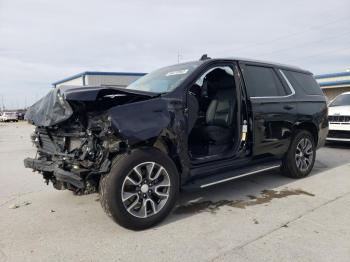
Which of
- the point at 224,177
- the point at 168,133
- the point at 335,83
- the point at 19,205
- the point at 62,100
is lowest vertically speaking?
the point at 19,205

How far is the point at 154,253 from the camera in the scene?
304cm

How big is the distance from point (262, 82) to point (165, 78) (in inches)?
61.0

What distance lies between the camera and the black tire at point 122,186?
10.8 ft

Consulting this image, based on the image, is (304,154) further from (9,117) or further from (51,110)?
(9,117)

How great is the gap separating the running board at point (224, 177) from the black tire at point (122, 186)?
0.40m

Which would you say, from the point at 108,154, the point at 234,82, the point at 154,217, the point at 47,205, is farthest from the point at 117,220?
the point at 234,82

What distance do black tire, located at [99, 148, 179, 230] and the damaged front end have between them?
0.35ft

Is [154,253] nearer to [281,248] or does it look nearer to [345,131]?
[281,248]

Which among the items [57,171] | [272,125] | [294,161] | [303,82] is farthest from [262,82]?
[57,171]

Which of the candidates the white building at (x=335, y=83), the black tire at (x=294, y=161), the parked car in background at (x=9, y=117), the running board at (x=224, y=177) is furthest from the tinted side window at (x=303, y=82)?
the parked car in background at (x=9, y=117)

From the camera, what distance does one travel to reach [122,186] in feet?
11.0

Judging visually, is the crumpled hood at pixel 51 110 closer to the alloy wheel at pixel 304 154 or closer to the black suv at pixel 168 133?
the black suv at pixel 168 133

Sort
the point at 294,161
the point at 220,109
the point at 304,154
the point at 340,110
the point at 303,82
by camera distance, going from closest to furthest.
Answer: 1. the point at 220,109
2. the point at 294,161
3. the point at 304,154
4. the point at 303,82
5. the point at 340,110

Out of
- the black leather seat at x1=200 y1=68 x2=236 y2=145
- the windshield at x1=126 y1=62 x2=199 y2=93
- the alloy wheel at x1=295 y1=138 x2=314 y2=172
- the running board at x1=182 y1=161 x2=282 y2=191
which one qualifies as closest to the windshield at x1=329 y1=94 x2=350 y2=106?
the alloy wheel at x1=295 y1=138 x2=314 y2=172
